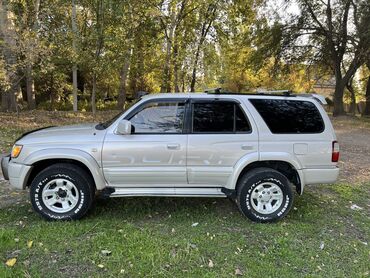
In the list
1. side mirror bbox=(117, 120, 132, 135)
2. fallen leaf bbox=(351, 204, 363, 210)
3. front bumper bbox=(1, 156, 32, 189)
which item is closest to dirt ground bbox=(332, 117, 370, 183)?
fallen leaf bbox=(351, 204, 363, 210)

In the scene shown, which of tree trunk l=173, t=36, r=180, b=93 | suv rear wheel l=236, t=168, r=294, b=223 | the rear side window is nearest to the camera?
suv rear wheel l=236, t=168, r=294, b=223

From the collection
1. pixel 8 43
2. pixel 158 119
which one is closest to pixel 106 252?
pixel 158 119

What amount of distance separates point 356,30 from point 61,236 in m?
19.8

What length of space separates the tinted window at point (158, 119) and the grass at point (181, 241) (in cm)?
124

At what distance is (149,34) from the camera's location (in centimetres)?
1614

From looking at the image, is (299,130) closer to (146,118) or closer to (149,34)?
(146,118)

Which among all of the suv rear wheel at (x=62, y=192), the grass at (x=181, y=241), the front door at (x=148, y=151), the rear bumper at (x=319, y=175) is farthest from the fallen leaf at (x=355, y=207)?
the suv rear wheel at (x=62, y=192)

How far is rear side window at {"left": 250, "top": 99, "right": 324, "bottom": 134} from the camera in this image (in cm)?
484

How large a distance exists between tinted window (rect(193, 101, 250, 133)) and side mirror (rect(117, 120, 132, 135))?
0.88 meters

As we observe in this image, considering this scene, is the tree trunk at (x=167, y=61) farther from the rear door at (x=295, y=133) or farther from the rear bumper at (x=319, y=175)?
the rear bumper at (x=319, y=175)

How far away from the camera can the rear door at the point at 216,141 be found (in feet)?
15.3

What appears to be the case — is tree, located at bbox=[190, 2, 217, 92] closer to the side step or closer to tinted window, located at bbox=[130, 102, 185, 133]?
tinted window, located at bbox=[130, 102, 185, 133]

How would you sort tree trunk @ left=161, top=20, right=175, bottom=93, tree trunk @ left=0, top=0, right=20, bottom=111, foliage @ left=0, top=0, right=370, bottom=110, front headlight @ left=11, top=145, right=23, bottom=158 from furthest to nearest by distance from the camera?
tree trunk @ left=161, top=20, right=175, bottom=93 → foliage @ left=0, top=0, right=370, bottom=110 → tree trunk @ left=0, top=0, right=20, bottom=111 → front headlight @ left=11, top=145, right=23, bottom=158

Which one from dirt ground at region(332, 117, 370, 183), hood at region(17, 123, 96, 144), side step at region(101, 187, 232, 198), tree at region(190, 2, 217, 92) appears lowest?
dirt ground at region(332, 117, 370, 183)
